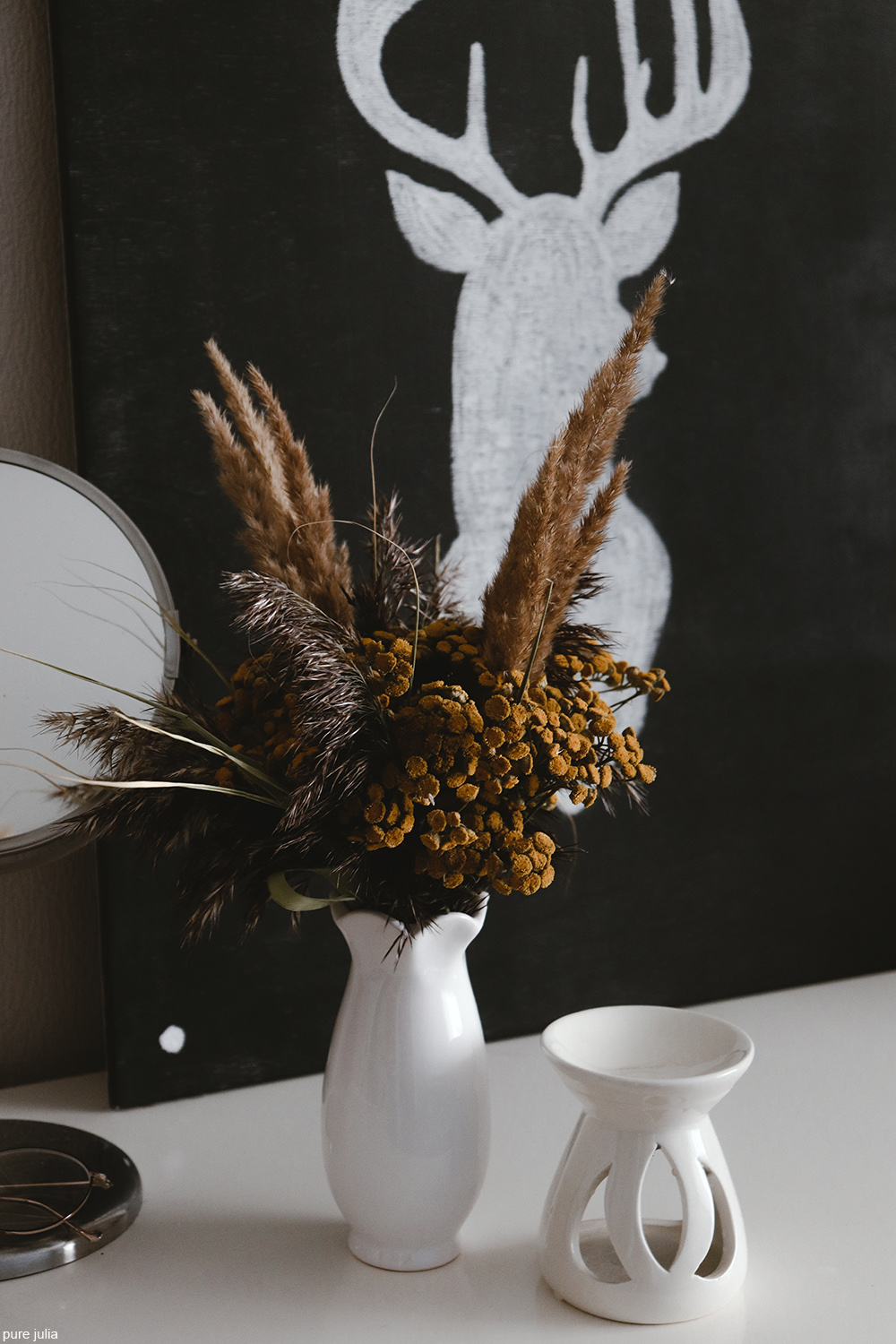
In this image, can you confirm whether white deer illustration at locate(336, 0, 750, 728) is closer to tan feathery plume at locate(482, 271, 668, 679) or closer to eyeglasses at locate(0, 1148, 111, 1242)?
tan feathery plume at locate(482, 271, 668, 679)

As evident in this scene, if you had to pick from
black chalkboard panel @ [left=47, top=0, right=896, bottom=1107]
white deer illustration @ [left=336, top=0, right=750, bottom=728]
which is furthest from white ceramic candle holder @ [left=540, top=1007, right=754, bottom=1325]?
white deer illustration @ [left=336, top=0, right=750, bottom=728]

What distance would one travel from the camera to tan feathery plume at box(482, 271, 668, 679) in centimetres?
72

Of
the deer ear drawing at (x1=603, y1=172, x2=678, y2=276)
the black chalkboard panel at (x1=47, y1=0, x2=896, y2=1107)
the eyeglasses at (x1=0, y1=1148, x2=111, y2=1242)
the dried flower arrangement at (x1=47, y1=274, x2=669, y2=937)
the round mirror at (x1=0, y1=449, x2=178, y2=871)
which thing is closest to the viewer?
the dried flower arrangement at (x1=47, y1=274, x2=669, y2=937)

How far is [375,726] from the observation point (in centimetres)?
73

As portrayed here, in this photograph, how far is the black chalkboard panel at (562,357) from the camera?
41.1 inches

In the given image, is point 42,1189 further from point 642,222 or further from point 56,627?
point 642,222

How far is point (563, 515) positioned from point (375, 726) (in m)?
0.17

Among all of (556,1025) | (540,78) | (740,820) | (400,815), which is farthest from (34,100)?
(740,820)

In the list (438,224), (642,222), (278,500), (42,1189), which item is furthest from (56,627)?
(642,222)

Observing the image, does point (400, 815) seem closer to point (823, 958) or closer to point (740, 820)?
point (740, 820)

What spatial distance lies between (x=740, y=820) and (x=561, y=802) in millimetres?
236

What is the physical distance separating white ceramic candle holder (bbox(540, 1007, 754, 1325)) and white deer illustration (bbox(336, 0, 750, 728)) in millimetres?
494

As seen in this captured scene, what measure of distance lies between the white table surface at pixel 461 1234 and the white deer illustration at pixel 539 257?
45cm

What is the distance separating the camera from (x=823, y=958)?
4.50 ft
